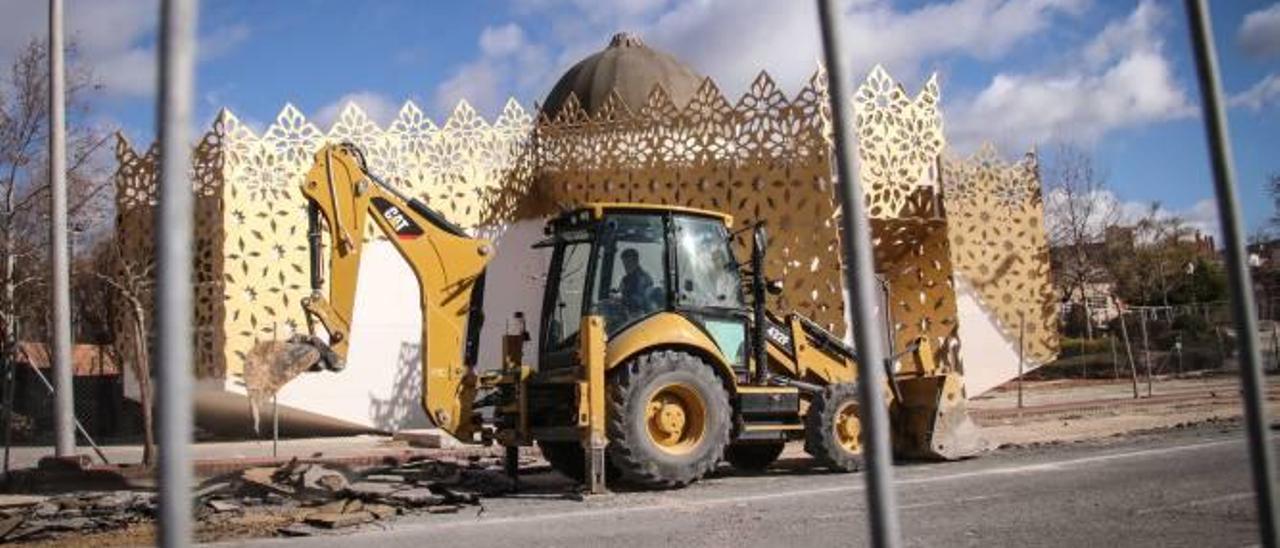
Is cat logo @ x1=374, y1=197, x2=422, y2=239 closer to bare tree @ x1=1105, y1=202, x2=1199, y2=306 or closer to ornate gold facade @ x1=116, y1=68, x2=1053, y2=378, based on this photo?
ornate gold facade @ x1=116, y1=68, x2=1053, y2=378

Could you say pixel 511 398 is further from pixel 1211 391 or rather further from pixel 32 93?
pixel 1211 391

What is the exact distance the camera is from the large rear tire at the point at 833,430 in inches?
439

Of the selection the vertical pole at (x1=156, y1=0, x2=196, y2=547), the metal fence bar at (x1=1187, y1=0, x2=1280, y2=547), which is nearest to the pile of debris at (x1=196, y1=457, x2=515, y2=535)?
the vertical pole at (x1=156, y1=0, x2=196, y2=547)

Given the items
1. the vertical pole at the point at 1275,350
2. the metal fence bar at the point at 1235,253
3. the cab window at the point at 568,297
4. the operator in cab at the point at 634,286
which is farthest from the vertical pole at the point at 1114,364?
the metal fence bar at the point at 1235,253

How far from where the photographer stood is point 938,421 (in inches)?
466

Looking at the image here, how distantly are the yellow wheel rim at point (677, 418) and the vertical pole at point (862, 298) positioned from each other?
7948 millimetres

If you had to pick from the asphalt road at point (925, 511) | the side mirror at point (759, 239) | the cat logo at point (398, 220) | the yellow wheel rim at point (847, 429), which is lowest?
the asphalt road at point (925, 511)

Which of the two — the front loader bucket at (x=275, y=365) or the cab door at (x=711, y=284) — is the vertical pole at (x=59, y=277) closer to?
the front loader bucket at (x=275, y=365)

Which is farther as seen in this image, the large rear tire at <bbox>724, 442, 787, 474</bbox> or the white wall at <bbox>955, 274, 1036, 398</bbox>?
the white wall at <bbox>955, 274, 1036, 398</bbox>

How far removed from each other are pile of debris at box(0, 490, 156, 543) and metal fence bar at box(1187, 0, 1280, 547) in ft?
26.9

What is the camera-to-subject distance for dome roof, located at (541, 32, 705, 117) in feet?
84.8

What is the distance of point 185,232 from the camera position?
5.94 feet

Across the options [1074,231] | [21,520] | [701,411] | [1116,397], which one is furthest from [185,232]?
[1074,231]

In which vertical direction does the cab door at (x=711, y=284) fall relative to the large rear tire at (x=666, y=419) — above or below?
above
